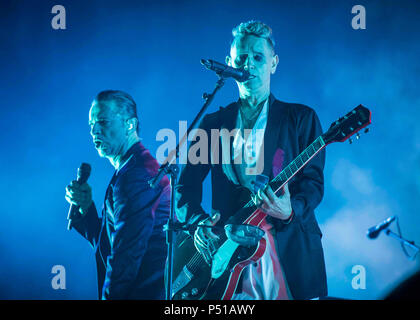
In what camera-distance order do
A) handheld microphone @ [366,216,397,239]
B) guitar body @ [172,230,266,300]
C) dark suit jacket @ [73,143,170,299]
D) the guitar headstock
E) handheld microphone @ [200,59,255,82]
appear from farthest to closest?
dark suit jacket @ [73,143,170,299], handheld microphone @ [366,216,397,239], guitar body @ [172,230,266,300], the guitar headstock, handheld microphone @ [200,59,255,82]

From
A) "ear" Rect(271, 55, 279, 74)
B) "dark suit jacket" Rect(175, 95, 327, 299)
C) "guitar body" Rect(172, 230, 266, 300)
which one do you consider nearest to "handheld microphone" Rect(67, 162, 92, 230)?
"dark suit jacket" Rect(175, 95, 327, 299)

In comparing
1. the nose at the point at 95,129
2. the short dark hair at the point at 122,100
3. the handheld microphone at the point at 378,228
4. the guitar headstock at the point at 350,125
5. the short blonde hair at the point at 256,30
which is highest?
the short blonde hair at the point at 256,30

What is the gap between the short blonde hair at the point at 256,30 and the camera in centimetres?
288

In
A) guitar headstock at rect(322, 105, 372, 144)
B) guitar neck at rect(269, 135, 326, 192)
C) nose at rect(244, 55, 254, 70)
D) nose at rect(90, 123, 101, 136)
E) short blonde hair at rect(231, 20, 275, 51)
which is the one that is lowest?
guitar neck at rect(269, 135, 326, 192)

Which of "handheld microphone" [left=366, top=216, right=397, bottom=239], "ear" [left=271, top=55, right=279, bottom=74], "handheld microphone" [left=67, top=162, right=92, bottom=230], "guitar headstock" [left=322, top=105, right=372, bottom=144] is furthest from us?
"handheld microphone" [left=67, top=162, right=92, bottom=230]

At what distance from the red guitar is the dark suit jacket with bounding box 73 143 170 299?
28 centimetres

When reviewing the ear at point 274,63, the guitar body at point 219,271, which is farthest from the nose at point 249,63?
the guitar body at point 219,271

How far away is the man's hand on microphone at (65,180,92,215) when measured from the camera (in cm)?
309

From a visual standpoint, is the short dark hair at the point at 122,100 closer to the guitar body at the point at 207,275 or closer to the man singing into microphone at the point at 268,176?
the man singing into microphone at the point at 268,176

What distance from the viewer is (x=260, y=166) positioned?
2721 millimetres

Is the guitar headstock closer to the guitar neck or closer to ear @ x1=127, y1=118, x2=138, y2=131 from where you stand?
the guitar neck

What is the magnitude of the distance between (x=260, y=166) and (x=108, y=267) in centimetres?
118

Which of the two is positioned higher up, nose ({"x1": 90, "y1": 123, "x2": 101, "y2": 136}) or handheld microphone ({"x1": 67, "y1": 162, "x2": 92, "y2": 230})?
nose ({"x1": 90, "y1": 123, "x2": 101, "y2": 136})

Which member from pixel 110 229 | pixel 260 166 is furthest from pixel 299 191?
pixel 110 229
